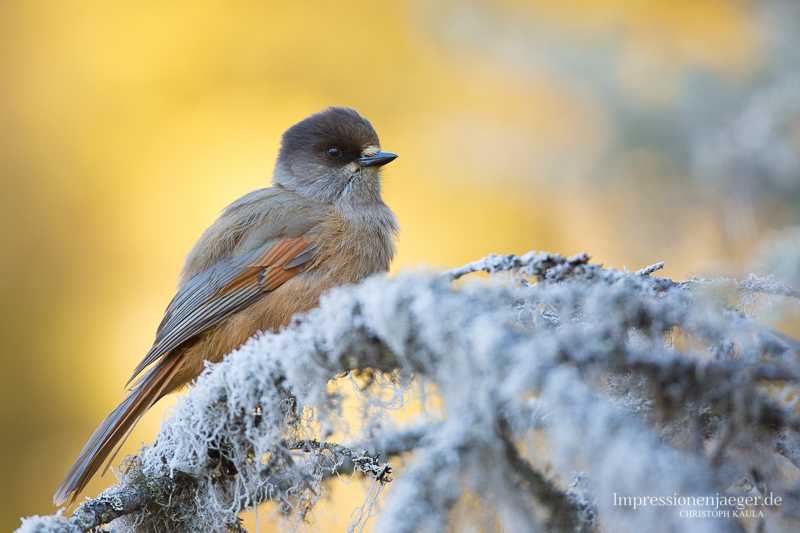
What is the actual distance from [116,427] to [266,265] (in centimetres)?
80

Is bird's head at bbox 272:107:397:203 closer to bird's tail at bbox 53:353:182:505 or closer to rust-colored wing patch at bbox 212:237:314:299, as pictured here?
rust-colored wing patch at bbox 212:237:314:299

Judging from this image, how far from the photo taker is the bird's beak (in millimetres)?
2867

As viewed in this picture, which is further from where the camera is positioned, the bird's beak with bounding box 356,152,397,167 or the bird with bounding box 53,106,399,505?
the bird's beak with bounding box 356,152,397,167

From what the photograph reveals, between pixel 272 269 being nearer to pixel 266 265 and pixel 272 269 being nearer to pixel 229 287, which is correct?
pixel 266 265

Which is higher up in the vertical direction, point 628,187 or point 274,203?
point 628,187

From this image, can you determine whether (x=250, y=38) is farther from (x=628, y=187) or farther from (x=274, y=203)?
(x=628, y=187)

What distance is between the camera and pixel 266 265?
2.41 meters

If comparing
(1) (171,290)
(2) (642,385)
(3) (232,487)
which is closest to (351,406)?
(3) (232,487)

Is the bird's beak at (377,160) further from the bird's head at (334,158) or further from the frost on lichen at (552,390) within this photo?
the frost on lichen at (552,390)

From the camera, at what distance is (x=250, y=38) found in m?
5.84

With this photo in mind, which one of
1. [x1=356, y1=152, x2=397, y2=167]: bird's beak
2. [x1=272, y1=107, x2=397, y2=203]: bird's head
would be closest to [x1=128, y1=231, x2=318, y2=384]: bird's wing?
[x1=272, y1=107, x2=397, y2=203]: bird's head

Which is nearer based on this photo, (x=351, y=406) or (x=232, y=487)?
(x=351, y=406)

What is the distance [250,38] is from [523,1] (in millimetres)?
3168

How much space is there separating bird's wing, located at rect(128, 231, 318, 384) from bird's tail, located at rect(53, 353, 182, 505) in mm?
64
